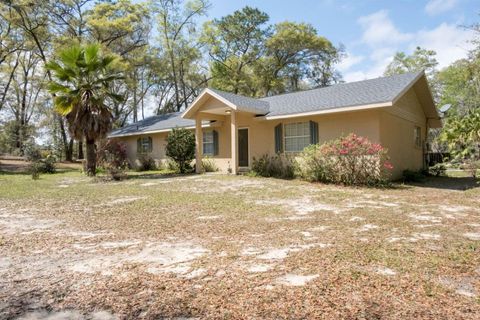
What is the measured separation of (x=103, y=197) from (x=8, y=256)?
5.31m

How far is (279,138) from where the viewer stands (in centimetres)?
1452

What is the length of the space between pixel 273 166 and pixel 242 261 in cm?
1024

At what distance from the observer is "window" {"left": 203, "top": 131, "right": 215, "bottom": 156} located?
17633 millimetres

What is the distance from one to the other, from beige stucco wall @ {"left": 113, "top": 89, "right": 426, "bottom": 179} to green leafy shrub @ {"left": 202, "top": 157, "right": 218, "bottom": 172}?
19cm

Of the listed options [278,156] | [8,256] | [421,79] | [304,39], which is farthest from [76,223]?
[304,39]

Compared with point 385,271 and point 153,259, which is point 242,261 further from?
point 385,271

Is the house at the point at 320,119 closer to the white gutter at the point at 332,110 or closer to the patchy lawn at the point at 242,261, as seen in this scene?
the white gutter at the point at 332,110

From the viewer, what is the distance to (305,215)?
652 centimetres

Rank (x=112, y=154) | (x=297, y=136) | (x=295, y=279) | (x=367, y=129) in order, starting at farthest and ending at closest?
(x=112, y=154), (x=297, y=136), (x=367, y=129), (x=295, y=279)

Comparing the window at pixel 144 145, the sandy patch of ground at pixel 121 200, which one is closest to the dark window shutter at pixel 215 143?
the window at pixel 144 145

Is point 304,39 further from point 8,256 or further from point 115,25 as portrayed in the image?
point 8,256

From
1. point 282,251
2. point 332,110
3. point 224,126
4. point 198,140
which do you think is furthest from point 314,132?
point 282,251

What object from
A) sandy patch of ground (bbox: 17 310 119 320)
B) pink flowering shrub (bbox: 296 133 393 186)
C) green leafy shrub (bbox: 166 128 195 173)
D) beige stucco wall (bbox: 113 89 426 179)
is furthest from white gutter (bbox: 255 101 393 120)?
sandy patch of ground (bbox: 17 310 119 320)

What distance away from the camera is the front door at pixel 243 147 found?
16219 millimetres
